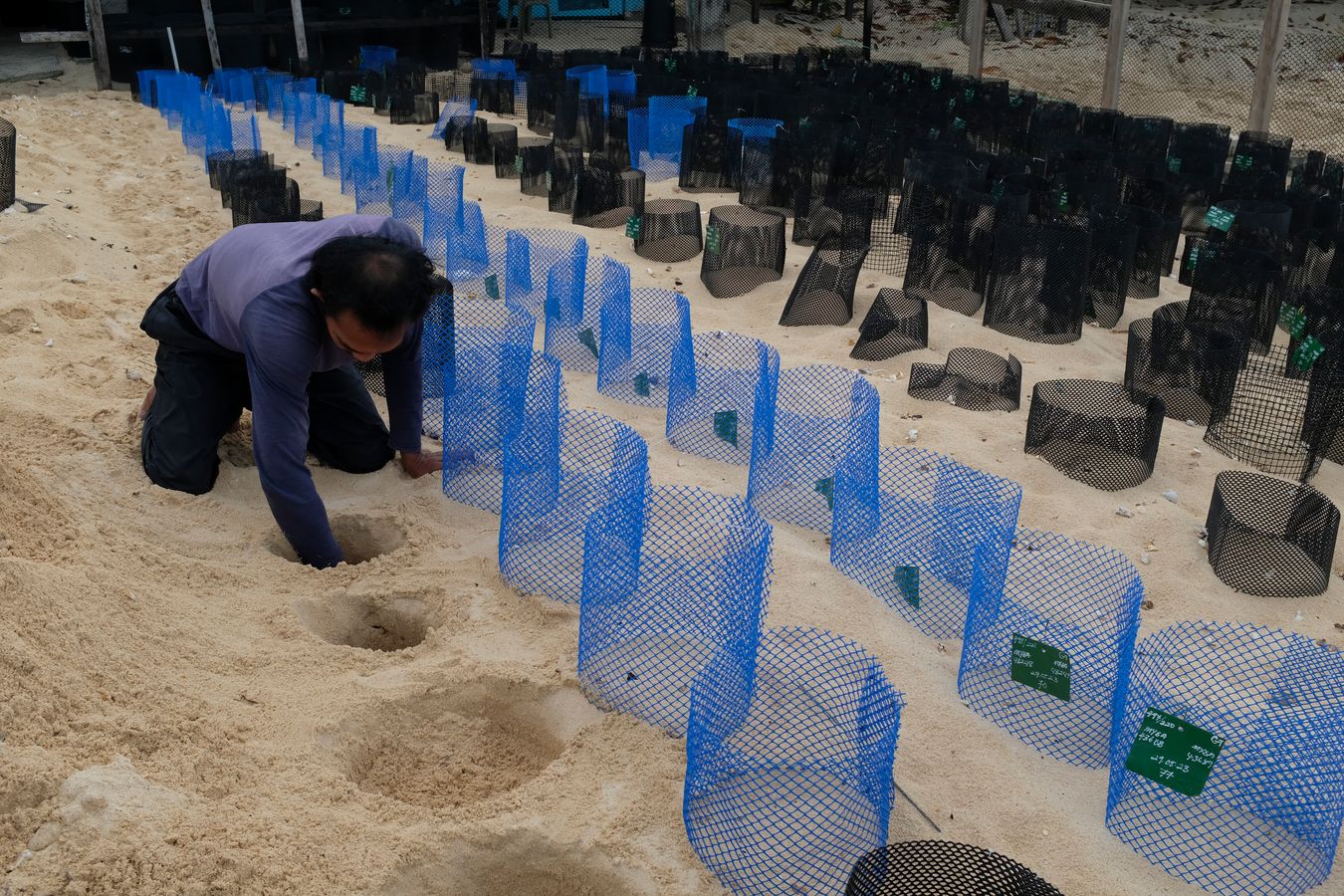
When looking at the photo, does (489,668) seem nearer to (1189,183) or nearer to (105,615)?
(105,615)

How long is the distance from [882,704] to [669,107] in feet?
26.5

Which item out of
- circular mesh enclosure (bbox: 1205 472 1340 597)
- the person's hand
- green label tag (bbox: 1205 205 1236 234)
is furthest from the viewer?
green label tag (bbox: 1205 205 1236 234)

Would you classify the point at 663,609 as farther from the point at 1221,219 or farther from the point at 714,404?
the point at 1221,219

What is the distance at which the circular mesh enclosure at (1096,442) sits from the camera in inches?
194

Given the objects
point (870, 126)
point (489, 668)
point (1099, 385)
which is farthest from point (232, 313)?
point (870, 126)

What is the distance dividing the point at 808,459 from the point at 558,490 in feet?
3.44

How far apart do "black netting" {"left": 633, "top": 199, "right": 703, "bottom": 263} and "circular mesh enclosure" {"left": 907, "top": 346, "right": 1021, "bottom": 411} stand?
223 centimetres

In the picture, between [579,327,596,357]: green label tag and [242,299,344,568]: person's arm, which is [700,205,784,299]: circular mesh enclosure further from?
[242,299,344,568]: person's arm

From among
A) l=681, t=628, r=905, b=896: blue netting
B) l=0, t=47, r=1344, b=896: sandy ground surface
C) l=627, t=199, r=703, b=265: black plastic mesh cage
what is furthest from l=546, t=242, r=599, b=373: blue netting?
l=681, t=628, r=905, b=896: blue netting

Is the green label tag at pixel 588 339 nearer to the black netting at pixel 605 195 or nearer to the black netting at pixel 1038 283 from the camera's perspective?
the black netting at pixel 1038 283

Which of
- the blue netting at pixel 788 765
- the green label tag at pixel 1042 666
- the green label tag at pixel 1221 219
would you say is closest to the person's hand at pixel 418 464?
the blue netting at pixel 788 765

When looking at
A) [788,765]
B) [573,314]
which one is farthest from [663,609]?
[573,314]

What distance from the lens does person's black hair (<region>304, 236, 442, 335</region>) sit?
3346mm

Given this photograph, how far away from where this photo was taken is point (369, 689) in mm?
3352
